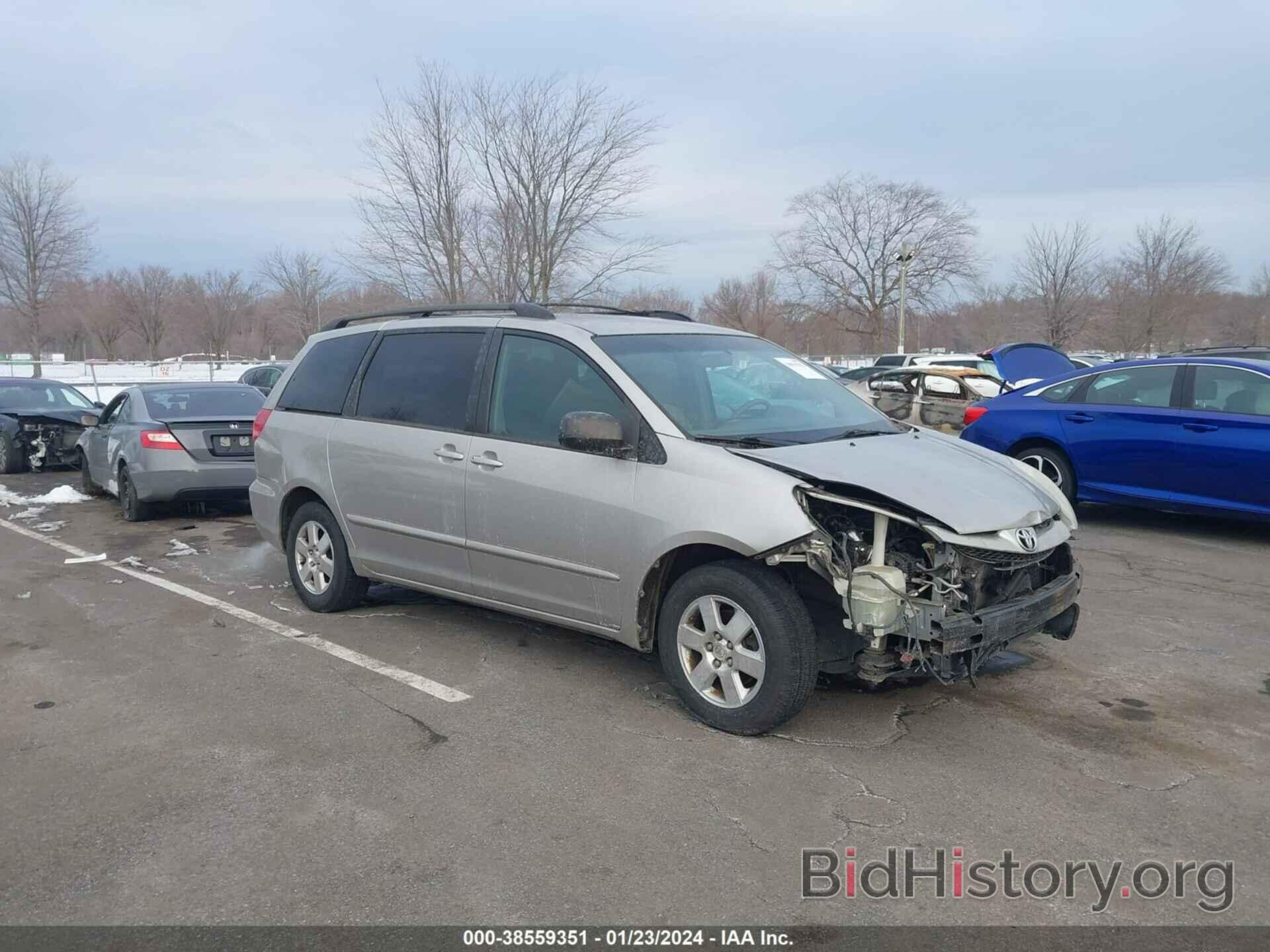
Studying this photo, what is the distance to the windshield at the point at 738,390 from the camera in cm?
480

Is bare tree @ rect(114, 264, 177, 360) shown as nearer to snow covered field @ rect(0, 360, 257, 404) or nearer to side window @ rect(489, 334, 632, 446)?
snow covered field @ rect(0, 360, 257, 404)

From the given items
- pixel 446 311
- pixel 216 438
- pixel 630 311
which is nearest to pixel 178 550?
pixel 216 438

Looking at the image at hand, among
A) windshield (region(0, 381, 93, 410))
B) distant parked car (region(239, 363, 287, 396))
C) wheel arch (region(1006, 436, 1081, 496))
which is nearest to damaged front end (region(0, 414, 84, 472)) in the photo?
windshield (region(0, 381, 93, 410))

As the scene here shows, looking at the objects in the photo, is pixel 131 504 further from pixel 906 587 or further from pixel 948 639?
pixel 948 639

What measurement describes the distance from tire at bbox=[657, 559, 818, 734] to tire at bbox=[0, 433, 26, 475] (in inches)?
494

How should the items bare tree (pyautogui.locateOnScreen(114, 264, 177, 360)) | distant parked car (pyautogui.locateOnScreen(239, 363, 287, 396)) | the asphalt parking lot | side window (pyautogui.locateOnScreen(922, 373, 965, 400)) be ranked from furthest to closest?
bare tree (pyautogui.locateOnScreen(114, 264, 177, 360)), distant parked car (pyautogui.locateOnScreen(239, 363, 287, 396)), side window (pyautogui.locateOnScreen(922, 373, 965, 400)), the asphalt parking lot

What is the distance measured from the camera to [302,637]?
5891 mm

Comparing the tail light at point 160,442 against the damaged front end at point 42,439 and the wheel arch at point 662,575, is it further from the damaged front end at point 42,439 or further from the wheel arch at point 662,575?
the wheel arch at point 662,575

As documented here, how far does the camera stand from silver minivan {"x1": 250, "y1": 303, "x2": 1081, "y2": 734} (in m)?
4.13

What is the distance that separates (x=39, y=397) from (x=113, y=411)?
424cm

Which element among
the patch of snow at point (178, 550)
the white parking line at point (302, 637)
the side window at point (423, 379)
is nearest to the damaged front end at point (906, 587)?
the white parking line at point (302, 637)

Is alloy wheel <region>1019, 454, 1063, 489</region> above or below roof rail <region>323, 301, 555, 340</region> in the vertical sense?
below
